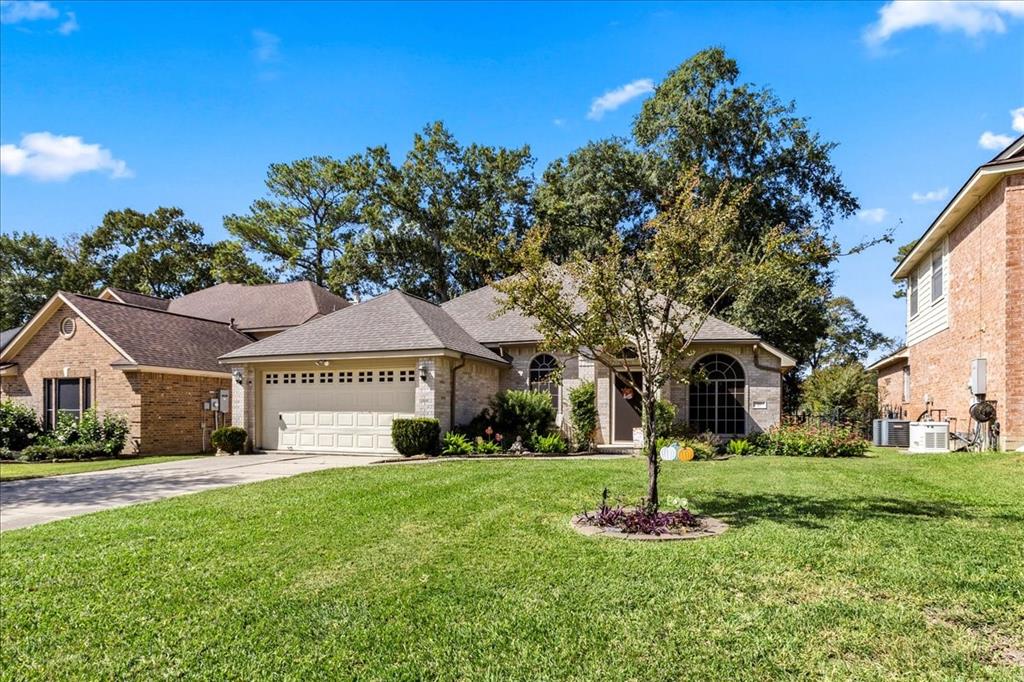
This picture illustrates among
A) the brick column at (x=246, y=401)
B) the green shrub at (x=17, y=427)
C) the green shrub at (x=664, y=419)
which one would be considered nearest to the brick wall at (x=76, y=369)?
the green shrub at (x=17, y=427)

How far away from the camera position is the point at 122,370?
1717 cm

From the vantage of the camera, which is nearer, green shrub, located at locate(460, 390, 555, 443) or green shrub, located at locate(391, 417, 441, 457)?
green shrub, located at locate(391, 417, 441, 457)

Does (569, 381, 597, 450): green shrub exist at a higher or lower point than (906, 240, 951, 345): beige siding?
lower

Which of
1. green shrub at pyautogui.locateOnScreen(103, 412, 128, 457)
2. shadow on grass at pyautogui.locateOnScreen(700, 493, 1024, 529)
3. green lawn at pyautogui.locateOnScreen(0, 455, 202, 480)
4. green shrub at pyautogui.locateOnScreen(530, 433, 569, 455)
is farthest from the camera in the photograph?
green shrub at pyautogui.locateOnScreen(103, 412, 128, 457)

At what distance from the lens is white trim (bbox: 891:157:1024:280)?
491 inches

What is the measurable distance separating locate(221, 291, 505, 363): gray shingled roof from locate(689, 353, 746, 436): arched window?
19.2 feet

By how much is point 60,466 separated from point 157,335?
18.0 ft

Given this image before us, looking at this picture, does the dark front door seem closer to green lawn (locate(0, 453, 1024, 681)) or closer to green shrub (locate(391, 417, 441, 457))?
green shrub (locate(391, 417, 441, 457))

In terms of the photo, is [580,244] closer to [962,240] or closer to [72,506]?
[962,240]

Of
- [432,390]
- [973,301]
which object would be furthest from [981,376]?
[432,390]

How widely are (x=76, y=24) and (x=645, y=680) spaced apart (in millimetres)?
12348

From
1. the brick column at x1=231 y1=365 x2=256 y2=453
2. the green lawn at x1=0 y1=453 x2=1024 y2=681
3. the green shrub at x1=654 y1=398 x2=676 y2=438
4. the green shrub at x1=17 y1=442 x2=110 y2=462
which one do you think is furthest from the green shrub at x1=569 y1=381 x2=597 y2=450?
the green shrub at x1=17 y1=442 x2=110 y2=462

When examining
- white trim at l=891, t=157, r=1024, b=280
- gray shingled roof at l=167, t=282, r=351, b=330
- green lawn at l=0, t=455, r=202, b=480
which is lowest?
green lawn at l=0, t=455, r=202, b=480

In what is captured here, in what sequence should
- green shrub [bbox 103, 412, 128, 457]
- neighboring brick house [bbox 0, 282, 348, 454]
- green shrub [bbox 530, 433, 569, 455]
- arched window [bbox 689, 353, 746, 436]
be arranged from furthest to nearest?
arched window [bbox 689, 353, 746, 436], neighboring brick house [bbox 0, 282, 348, 454], green shrub [bbox 103, 412, 128, 457], green shrub [bbox 530, 433, 569, 455]
